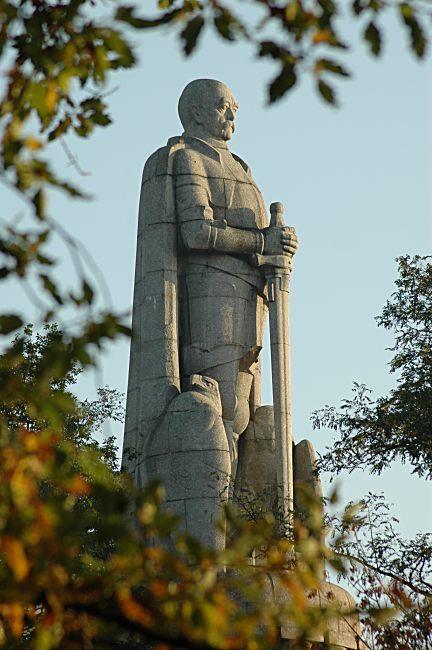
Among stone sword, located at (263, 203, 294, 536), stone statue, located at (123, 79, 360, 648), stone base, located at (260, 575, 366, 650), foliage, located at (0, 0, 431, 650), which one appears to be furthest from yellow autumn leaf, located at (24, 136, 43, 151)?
stone sword, located at (263, 203, 294, 536)

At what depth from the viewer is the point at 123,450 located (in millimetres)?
14273

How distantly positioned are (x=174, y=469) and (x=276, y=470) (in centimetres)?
105

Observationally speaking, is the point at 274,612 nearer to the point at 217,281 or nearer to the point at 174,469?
the point at 174,469

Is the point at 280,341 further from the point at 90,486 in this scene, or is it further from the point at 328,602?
the point at 90,486

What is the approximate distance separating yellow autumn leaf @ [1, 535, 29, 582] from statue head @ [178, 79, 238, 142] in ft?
37.8

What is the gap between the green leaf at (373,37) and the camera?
4551mm

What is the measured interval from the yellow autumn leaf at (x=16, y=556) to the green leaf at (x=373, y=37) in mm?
1779

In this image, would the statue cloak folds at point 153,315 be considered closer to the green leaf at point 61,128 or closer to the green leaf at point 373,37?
the green leaf at point 61,128

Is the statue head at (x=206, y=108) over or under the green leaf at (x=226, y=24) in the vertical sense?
over

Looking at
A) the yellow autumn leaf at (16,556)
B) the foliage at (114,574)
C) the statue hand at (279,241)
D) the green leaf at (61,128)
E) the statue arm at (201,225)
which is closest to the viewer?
the yellow autumn leaf at (16,556)

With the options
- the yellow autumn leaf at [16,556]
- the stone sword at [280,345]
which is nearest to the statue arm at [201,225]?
the stone sword at [280,345]

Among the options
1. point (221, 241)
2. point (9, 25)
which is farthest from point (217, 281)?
point (9, 25)

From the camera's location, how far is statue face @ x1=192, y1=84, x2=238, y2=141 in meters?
15.1

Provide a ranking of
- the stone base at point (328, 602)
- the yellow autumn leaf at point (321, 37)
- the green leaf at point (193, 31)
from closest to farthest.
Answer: the yellow autumn leaf at point (321, 37)
the green leaf at point (193, 31)
the stone base at point (328, 602)
